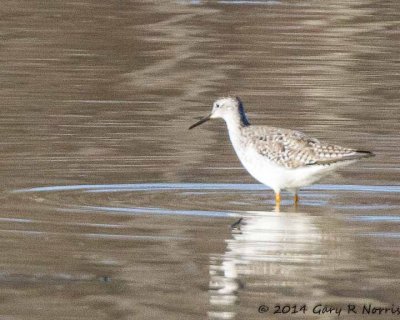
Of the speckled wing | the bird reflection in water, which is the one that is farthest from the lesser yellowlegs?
the bird reflection in water

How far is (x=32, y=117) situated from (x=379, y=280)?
7478 mm

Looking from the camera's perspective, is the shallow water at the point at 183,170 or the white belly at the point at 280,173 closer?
the shallow water at the point at 183,170

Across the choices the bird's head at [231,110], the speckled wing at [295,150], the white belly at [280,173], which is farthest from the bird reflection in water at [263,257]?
the bird's head at [231,110]

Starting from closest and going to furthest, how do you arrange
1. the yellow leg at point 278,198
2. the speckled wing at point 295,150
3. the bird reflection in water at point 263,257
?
1. the bird reflection in water at point 263,257
2. the speckled wing at point 295,150
3. the yellow leg at point 278,198

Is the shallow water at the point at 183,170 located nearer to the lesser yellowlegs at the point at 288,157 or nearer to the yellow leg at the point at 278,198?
the yellow leg at the point at 278,198

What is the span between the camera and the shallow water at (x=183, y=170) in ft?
30.2

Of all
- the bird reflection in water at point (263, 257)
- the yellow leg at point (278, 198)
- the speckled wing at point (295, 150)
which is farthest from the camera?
the yellow leg at point (278, 198)

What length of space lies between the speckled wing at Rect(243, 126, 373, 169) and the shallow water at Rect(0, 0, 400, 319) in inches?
15.8

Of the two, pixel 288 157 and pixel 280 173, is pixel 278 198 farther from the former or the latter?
pixel 288 157

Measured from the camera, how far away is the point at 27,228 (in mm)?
10969

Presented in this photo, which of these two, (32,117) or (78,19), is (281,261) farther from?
(78,19)

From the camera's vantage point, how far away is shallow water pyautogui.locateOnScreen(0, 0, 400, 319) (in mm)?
9195

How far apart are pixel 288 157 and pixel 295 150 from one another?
81 mm

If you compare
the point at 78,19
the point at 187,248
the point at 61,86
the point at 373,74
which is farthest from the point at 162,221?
the point at 78,19
